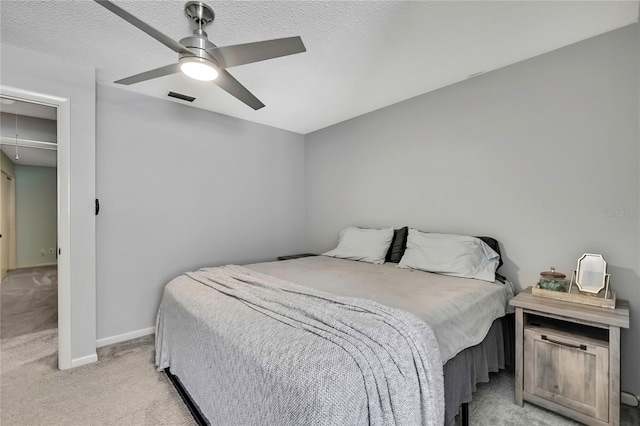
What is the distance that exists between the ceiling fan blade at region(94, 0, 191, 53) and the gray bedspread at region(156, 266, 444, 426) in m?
1.45

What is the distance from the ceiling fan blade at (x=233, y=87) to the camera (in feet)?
6.02

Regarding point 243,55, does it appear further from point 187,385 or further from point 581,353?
point 581,353

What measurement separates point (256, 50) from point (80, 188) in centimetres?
197

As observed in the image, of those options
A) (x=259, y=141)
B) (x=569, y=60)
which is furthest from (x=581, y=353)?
(x=259, y=141)

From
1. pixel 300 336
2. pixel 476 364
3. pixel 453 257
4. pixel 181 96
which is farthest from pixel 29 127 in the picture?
pixel 476 364

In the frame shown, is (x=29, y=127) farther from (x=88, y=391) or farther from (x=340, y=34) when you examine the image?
(x=340, y=34)

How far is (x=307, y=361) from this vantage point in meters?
1.06

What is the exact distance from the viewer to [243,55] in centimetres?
165

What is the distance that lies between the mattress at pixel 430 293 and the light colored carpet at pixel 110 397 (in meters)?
0.52

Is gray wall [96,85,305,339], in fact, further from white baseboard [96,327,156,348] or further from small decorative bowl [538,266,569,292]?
small decorative bowl [538,266,569,292]

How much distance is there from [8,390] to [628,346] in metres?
4.23

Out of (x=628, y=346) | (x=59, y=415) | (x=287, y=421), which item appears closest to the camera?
(x=287, y=421)

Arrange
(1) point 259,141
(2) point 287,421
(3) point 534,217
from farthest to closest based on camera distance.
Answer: (1) point 259,141 → (3) point 534,217 → (2) point 287,421

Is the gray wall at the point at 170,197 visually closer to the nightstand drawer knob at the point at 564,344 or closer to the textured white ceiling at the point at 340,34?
the textured white ceiling at the point at 340,34
